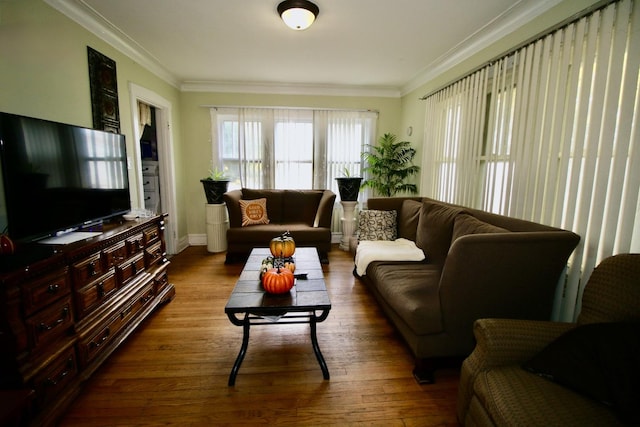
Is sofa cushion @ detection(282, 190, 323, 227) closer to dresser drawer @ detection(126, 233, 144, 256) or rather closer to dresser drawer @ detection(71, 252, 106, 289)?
dresser drawer @ detection(126, 233, 144, 256)

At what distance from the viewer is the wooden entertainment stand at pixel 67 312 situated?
49.0 inches

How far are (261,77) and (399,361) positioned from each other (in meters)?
3.88

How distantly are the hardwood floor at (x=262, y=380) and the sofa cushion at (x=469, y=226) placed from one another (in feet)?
3.07

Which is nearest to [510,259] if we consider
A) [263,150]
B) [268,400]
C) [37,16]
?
[268,400]

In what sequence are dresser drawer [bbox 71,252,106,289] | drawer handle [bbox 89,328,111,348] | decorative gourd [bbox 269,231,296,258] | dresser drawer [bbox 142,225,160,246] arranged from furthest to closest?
dresser drawer [bbox 142,225,160,246]
decorative gourd [bbox 269,231,296,258]
drawer handle [bbox 89,328,111,348]
dresser drawer [bbox 71,252,106,289]

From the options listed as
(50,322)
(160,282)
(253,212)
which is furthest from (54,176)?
(253,212)

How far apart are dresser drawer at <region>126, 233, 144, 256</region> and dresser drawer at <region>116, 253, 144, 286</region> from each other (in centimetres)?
4

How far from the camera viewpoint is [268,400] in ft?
5.17

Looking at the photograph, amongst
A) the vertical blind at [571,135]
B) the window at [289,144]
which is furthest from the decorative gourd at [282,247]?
the window at [289,144]

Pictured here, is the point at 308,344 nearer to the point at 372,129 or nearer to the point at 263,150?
the point at 263,150

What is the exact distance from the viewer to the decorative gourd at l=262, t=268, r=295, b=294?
1.73 m

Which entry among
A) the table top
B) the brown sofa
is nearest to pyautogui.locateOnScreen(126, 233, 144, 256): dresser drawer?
the table top

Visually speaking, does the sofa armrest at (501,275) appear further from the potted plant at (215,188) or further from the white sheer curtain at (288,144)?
the potted plant at (215,188)

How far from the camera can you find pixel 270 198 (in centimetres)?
437
